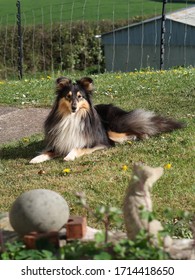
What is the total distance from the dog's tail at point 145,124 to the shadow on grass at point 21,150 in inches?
42.1

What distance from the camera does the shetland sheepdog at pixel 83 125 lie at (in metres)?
7.87

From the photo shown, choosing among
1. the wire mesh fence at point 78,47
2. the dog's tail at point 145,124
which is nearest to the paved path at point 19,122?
the dog's tail at point 145,124

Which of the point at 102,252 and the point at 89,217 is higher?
the point at 102,252

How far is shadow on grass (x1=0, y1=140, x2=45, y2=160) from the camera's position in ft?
26.9

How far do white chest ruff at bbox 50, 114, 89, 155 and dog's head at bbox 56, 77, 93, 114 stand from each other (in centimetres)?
13

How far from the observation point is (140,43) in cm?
2611

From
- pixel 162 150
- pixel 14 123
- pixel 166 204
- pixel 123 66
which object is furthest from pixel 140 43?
pixel 166 204

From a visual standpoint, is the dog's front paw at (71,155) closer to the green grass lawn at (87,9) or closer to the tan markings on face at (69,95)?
the tan markings on face at (69,95)

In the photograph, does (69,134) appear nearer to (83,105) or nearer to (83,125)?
(83,125)

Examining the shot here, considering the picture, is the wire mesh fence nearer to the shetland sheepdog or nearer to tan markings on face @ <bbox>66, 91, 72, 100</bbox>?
the shetland sheepdog

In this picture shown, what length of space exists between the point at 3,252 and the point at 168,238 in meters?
0.94

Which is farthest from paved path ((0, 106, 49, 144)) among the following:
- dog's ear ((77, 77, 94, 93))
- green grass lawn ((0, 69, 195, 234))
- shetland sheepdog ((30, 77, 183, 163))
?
dog's ear ((77, 77, 94, 93))
